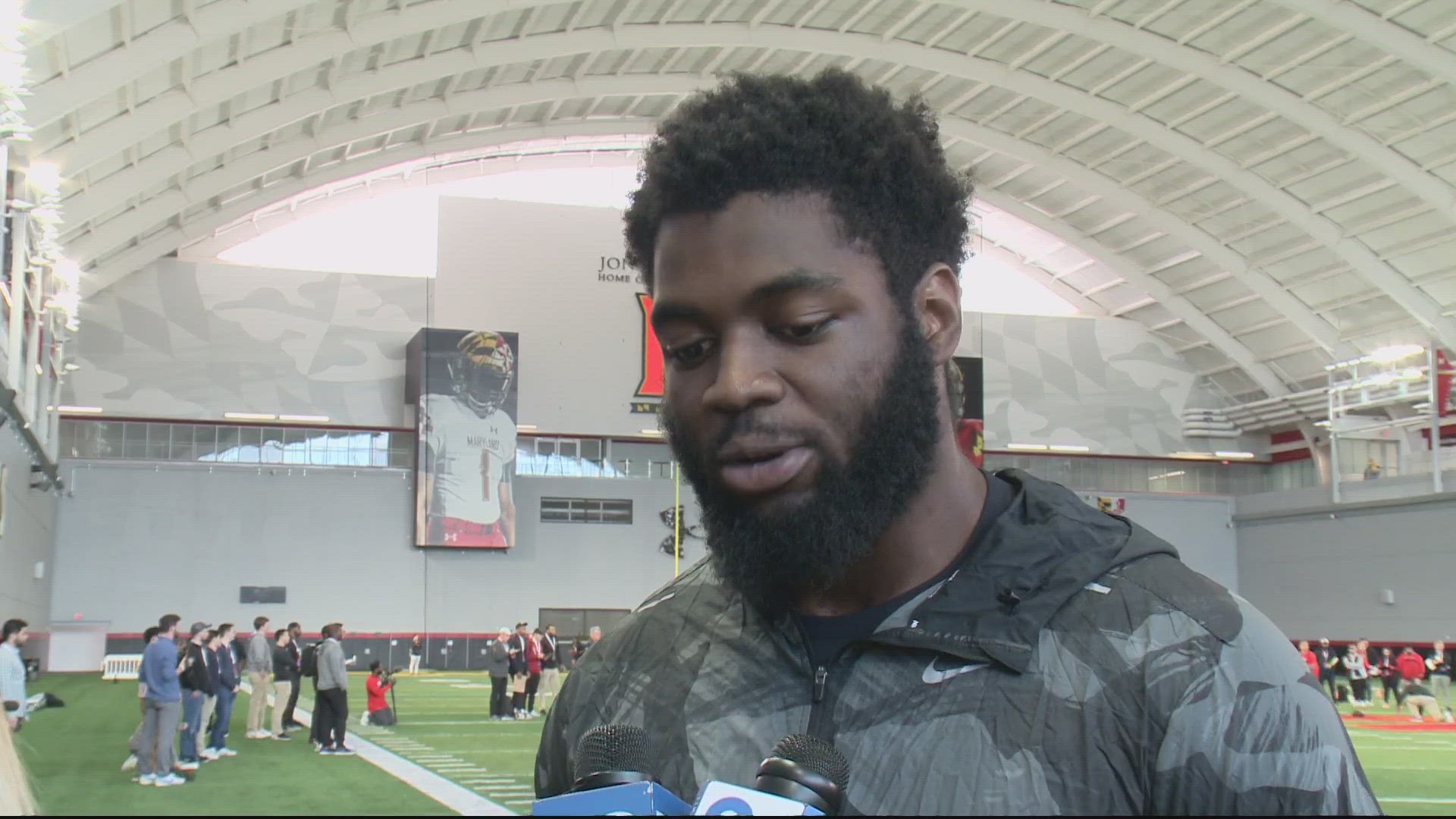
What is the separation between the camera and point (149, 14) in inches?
915

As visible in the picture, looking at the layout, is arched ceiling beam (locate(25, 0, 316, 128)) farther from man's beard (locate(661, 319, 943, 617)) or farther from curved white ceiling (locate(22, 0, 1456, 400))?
man's beard (locate(661, 319, 943, 617))

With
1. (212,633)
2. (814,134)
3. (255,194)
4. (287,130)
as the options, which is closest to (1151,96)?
(287,130)

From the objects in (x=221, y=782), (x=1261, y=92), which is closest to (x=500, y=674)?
(x=221, y=782)

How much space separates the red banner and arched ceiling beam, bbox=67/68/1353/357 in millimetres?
3719

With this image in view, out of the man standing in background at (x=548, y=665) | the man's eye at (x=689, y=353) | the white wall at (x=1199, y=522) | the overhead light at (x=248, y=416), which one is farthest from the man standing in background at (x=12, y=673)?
the white wall at (x=1199, y=522)

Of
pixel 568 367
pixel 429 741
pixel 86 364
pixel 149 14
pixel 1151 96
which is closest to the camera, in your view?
pixel 429 741

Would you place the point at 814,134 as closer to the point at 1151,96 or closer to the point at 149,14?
the point at 149,14

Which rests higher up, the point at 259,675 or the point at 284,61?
the point at 284,61

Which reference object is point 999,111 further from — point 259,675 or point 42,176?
point 259,675

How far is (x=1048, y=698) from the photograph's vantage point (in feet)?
5.09

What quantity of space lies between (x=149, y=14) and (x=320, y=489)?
2025 centimetres

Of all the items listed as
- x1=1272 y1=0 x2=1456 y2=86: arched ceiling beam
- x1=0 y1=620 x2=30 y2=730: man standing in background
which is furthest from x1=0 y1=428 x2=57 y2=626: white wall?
x1=1272 y1=0 x2=1456 y2=86: arched ceiling beam

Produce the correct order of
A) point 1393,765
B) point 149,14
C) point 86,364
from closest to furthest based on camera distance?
1. point 1393,765
2. point 149,14
3. point 86,364

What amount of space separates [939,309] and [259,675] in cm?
1713
